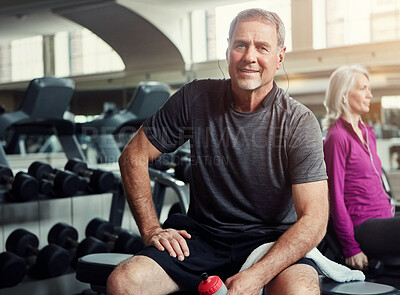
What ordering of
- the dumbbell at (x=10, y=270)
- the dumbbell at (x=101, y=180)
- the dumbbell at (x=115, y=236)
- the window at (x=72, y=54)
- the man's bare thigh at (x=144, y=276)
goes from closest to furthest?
the man's bare thigh at (x=144, y=276) → the dumbbell at (x=10, y=270) → the dumbbell at (x=115, y=236) → the dumbbell at (x=101, y=180) → the window at (x=72, y=54)

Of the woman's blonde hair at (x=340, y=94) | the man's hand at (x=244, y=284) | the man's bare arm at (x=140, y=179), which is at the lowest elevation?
the man's hand at (x=244, y=284)

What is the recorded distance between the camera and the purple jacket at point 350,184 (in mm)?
1822

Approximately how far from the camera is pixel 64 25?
7766 mm

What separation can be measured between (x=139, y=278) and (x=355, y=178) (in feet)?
3.13

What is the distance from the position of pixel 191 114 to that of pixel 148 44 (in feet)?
20.8

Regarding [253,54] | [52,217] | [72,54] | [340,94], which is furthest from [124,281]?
[72,54]

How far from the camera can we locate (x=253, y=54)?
1314 mm

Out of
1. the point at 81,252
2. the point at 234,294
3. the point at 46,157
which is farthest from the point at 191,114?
the point at 46,157

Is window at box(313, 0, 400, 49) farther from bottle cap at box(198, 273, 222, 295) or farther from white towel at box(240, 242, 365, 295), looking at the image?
bottle cap at box(198, 273, 222, 295)

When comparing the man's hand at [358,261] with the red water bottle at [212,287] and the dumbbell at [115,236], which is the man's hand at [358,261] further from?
A: the dumbbell at [115,236]

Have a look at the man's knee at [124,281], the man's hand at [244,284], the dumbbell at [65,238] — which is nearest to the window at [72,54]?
the dumbbell at [65,238]

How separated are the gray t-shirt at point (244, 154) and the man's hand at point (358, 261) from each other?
540mm

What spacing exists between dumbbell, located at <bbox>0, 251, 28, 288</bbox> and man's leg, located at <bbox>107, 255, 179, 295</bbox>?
1.32 meters

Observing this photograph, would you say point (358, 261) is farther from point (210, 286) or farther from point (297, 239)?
point (210, 286)
